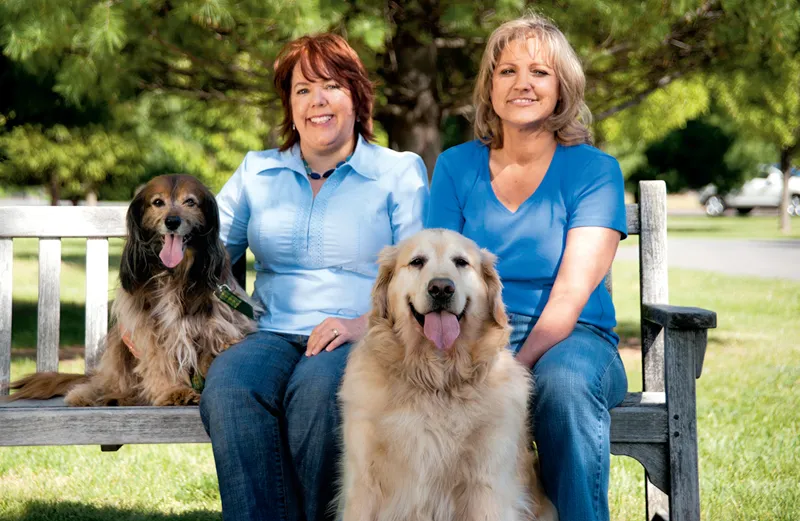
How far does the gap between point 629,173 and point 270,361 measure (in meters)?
37.3

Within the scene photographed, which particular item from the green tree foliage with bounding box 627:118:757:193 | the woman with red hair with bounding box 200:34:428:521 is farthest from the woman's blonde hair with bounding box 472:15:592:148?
the green tree foliage with bounding box 627:118:757:193

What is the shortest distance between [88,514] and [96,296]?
1.03 metres

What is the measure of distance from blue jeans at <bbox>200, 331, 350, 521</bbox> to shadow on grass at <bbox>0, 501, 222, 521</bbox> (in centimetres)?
120

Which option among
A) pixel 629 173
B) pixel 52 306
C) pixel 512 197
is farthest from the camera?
pixel 629 173

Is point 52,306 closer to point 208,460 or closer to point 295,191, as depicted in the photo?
point 295,191

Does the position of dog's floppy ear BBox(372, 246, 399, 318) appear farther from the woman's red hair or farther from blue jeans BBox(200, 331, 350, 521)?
the woman's red hair

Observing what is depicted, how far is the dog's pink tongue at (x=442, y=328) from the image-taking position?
2.75 m

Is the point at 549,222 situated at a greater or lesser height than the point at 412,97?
lesser

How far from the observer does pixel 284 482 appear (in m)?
2.97

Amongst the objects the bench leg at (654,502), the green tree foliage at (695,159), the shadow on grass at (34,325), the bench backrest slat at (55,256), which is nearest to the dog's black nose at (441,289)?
the bench backrest slat at (55,256)

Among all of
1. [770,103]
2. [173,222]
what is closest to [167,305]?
[173,222]

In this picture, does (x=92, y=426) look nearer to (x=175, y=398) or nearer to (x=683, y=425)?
(x=175, y=398)

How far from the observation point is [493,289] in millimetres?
2902

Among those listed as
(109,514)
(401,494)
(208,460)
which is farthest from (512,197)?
(208,460)
